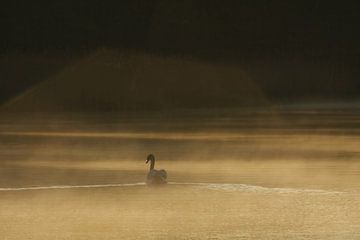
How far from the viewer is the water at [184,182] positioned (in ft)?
24.9

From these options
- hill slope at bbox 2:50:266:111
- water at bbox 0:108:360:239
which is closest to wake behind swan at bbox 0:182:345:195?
water at bbox 0:108:360:239

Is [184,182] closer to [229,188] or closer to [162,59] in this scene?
[229,188]

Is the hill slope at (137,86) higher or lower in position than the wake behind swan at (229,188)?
higher

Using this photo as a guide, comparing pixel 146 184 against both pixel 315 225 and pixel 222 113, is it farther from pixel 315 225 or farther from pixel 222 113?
pixel 222 113

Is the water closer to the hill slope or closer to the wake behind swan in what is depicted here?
the wake behind swan

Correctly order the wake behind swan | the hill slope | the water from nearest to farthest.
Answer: the water → the wake behind swan → the hill slope

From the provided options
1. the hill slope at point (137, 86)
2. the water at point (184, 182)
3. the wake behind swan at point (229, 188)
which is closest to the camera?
the water at point (184, 182)

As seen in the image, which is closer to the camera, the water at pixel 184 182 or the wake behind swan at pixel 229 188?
the water at pixel 184 182

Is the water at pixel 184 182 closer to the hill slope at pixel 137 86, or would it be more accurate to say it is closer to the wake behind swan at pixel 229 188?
the wake behind swan at pixel 229 188

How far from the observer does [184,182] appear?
10008mm

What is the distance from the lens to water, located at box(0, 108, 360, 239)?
760 centimetres

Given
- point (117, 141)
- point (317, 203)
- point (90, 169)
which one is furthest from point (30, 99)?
point (317, 203)

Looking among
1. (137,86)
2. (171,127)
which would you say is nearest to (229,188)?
(171,127)

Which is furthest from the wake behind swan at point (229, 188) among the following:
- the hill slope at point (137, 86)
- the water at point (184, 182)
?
the hill slope at point (137, 86)
